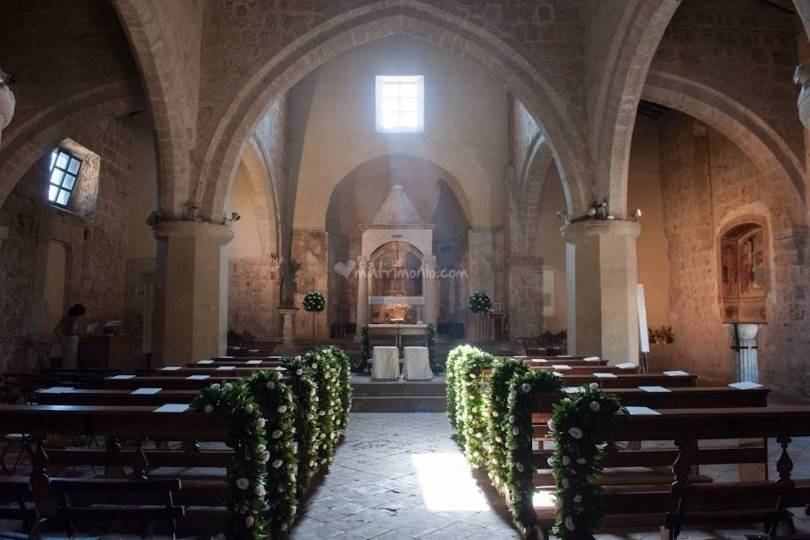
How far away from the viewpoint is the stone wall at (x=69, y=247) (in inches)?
421

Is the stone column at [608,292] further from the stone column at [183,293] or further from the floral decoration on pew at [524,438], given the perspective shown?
the stone column at [183,293]

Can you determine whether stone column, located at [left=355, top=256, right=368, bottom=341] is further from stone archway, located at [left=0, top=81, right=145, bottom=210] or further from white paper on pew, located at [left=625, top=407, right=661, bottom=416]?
white paper on pew, located at [left=625, top=407, right=661, bottom=416]

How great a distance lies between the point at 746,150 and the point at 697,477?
7905 millimetres

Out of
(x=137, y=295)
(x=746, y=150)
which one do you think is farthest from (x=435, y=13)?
(x=137, y=295)

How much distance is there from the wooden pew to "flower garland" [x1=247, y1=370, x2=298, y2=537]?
2026 millimetres

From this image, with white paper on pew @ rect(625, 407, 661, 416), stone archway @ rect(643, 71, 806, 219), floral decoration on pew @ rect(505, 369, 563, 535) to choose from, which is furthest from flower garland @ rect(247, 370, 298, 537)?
stone archway @ rect(643, 71, 806, 219)

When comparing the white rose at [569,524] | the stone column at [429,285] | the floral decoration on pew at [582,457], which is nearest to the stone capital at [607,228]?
the floral decoration on pew at [582,457]

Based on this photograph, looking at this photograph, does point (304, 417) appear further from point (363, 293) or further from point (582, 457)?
point (363, 293)

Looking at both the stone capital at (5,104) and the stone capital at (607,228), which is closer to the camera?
the stone capital at (5,104)

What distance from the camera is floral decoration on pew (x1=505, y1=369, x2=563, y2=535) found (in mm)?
3848

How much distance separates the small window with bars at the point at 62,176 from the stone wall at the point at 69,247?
13.7 inches

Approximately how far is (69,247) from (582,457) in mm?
12338

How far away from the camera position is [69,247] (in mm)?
12297

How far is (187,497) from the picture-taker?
352 centimetres
